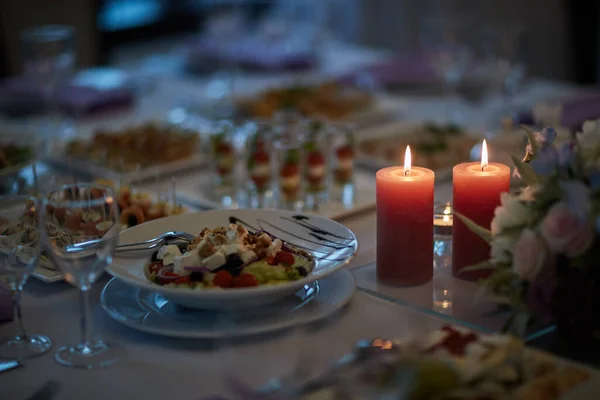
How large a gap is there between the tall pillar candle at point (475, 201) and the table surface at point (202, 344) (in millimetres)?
45

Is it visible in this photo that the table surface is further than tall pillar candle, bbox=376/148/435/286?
No

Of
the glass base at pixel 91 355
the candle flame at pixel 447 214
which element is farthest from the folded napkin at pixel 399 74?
the glass base at pixel 91 355

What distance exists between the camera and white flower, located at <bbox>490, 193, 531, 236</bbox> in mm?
1047

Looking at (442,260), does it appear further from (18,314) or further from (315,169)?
(18,314)

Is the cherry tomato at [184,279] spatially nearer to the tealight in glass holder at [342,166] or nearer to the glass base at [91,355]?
the glass base at [91,355]

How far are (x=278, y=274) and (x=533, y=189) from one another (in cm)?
37

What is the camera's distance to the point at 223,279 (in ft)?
3.69

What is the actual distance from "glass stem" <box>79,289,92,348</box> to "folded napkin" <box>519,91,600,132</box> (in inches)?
Result: 58.8

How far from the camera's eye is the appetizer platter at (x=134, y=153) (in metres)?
2.01

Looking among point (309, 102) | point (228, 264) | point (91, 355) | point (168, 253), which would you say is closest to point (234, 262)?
point (228, 264)

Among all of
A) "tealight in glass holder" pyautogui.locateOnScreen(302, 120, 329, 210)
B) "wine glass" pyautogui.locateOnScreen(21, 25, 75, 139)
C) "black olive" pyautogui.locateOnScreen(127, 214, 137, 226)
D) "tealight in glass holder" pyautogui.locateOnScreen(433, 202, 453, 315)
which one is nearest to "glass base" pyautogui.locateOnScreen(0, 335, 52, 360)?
"black olive" pyautogui.locateOnScreen(127, 214, 137, 226)

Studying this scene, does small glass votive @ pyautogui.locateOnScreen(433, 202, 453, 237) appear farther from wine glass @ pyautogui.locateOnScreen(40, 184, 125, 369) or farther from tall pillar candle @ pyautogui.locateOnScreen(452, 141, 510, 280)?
wine glass @ pyautogui.locateOnScreen(40, 184, 125, 369)

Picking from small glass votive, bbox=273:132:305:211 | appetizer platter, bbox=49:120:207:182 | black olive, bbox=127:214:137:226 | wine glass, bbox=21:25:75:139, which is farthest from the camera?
wine glass, bbox=21:25:75:139

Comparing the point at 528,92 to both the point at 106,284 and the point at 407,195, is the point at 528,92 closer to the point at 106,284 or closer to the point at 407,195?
the point at 407,195
